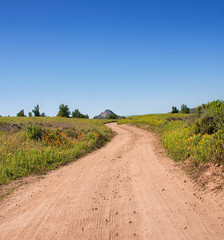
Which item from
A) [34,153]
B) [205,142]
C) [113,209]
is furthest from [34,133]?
[205,142]

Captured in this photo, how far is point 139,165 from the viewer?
7.94m

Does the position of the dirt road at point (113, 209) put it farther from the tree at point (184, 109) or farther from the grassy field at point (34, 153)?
the tree at point (184, 109)

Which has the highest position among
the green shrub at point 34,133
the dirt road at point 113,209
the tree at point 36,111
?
the tree at point 36,111

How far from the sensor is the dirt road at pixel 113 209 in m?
3.57

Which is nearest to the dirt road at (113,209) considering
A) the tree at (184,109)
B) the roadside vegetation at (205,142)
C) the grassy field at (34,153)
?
the roadside vegetation at (205,142)

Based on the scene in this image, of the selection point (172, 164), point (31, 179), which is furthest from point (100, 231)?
point (172, 164)

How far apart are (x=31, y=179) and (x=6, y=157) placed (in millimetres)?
2731

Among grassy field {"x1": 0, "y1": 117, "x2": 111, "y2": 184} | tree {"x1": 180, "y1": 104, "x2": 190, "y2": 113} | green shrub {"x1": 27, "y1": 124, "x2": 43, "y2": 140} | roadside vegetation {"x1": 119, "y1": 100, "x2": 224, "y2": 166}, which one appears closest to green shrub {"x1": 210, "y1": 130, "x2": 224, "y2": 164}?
roadside vegetation {"x1": 119, "y1": 100, "x2": 224, "y2": 166}

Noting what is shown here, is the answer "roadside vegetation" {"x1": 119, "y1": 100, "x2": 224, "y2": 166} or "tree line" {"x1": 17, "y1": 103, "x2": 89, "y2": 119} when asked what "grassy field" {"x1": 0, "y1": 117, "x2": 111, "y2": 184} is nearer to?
"roadside vegetation" {"x1": 119, "y1": 100, "x2": 224, "y2": 166}

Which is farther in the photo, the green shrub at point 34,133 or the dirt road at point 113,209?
the green shrub at point 34,133

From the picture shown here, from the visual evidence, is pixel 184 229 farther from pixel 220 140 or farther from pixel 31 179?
pixel 31 179

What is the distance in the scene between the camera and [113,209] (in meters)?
4.38

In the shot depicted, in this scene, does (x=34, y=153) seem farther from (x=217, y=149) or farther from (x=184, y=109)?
(x=184, y=109)

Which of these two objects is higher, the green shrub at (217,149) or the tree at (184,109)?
the tree at (184,109)
